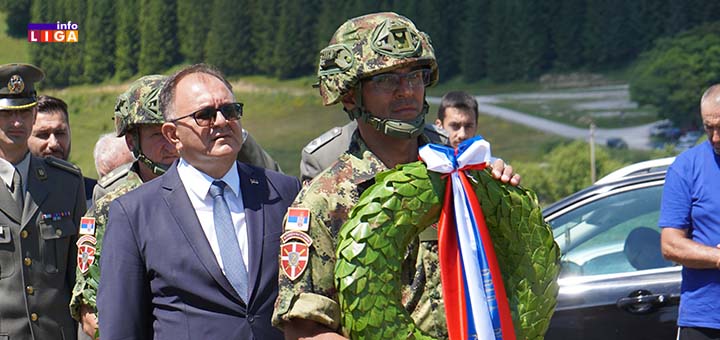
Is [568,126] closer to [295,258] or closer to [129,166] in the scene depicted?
[129,166]

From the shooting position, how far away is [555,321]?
6.25 meters

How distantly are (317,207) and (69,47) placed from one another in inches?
543

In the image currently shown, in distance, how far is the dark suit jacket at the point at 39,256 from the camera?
523cm

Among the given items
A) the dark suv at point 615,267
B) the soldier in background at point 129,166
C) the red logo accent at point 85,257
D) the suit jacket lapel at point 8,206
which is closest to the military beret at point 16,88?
the suit jacket lapel at point 8,206

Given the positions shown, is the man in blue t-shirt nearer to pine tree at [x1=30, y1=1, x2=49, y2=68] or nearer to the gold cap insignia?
the gold cap insignia

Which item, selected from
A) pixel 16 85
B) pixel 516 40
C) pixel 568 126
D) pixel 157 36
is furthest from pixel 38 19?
pixel 16 85

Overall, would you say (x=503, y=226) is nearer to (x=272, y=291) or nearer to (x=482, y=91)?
(x=272, y=291)

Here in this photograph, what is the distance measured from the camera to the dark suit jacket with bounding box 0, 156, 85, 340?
5234 millimetres

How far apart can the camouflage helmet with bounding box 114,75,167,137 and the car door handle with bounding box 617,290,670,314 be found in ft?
9.44

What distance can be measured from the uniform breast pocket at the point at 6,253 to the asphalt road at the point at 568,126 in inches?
450

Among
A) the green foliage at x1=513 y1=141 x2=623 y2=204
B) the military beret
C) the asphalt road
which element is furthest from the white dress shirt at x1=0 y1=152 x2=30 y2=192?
the asphalt road

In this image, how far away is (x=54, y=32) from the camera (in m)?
Answer: 15.7

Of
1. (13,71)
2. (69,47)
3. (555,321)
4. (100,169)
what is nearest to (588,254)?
(555,321)

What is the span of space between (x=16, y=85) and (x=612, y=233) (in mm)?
3485
